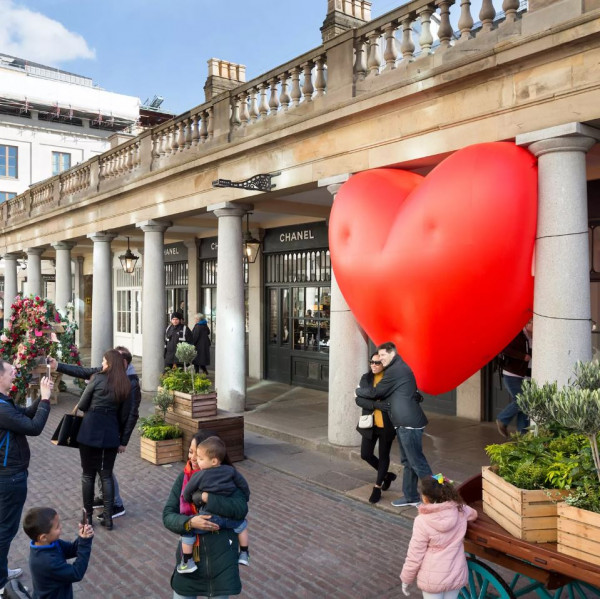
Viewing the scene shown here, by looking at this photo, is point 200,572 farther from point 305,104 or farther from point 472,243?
point 305,104

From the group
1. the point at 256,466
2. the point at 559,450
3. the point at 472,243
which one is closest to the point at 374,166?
the point at 472,243

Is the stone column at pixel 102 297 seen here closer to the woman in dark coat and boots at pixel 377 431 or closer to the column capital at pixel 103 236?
the column capital at pixel 103 236

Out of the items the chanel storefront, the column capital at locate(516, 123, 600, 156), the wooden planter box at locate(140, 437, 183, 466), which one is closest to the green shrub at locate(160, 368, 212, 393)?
the wooden planter box at locate(140, 437, 183, 466)

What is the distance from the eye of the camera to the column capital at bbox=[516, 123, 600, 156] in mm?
5887

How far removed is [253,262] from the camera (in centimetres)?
1508

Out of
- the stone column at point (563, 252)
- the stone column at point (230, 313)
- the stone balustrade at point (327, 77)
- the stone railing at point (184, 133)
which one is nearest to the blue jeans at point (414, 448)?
the stone column at point (563, 252)

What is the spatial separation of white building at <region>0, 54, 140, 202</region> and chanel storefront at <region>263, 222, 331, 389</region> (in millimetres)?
28269

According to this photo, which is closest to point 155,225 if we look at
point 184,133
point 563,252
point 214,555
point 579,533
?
point 184,133

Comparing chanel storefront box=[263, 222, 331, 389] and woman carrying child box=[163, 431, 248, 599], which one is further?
chanel storefront box=[263, 222, 331, 389]

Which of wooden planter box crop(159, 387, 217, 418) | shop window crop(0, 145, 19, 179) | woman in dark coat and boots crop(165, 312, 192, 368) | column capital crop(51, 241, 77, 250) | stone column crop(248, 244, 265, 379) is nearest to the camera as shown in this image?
wooden planter box crop(159, 387, 217, 418)

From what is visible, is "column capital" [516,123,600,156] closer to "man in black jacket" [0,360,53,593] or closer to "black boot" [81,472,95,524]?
"man in black jacket" [0,360,53,593]

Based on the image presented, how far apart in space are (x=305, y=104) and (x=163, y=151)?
16.3 feet

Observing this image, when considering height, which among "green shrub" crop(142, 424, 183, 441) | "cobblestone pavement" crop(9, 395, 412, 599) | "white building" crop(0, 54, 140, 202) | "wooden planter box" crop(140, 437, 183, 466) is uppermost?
"white building" crop(0, 54, 140, 202)

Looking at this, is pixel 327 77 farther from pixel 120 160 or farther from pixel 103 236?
pixel 103 236
